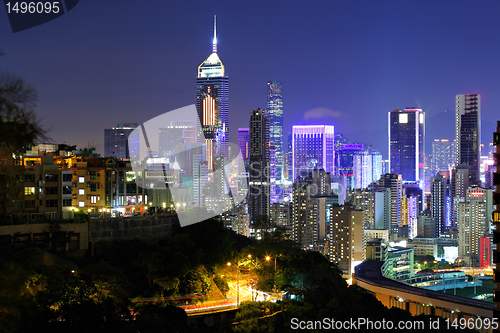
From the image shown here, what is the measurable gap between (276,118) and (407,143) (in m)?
19.1

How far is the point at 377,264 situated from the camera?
2519 centimetres

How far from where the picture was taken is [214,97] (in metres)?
48.5

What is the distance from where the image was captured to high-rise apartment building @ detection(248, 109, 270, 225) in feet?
132

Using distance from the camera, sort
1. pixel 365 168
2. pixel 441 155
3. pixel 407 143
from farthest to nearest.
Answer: pixel 441 155 → pixel 407 143 → pixel 365 168

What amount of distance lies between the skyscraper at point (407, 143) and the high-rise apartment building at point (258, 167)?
1049 inches

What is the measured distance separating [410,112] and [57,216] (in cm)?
6878

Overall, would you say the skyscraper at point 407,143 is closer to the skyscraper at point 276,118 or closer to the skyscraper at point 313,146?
the skyscraper at point 313,146

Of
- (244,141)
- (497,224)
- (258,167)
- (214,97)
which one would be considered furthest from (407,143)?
(497,224)

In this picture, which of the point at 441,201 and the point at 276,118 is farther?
the point at 276,118

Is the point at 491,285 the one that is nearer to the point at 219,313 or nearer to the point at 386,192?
the point at 386,192

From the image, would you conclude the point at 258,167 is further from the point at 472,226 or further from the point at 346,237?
the point at 472,226

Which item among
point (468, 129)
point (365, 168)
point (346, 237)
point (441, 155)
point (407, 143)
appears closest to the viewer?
point (346, 237)

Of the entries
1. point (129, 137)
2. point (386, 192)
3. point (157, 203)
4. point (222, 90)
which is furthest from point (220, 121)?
point (157, 203)

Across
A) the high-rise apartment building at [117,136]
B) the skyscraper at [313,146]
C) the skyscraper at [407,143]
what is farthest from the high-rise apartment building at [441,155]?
the high-rise apartment building at [117,136]
